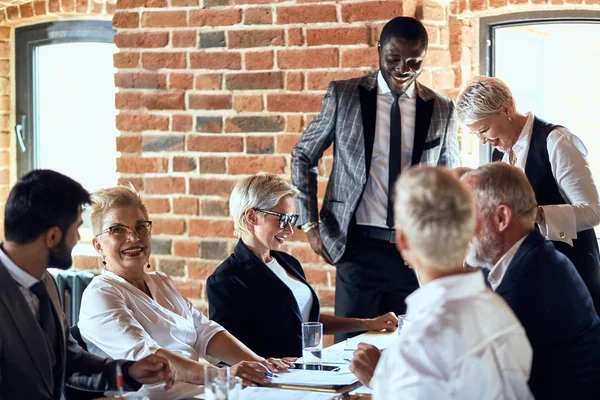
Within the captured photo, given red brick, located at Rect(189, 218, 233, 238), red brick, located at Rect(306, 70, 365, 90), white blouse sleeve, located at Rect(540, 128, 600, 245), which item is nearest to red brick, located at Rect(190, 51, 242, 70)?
red brick, located at Rect(306, 70, 365, 90)

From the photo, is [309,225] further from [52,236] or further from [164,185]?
[52,236]

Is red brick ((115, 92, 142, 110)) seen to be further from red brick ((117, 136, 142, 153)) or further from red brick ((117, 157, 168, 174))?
red brick ((117, 157, 168, 174))

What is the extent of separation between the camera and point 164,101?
14.2ft

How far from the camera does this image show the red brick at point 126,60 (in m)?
4.36

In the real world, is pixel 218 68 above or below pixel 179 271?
above

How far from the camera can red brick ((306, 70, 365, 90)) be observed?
13.0 ft

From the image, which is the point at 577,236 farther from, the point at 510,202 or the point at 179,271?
the point at 179,271

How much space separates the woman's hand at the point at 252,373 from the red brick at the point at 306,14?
1949 mm

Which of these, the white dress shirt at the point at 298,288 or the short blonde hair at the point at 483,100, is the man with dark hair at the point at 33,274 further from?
the short blonde hair at the point at 483,100

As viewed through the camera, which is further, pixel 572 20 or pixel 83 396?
pixel 572 20

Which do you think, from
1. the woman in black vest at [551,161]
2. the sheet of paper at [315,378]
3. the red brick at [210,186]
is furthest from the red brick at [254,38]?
the sheet of paper at [315,378]

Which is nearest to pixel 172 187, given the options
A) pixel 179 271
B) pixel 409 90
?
pixel 179 271

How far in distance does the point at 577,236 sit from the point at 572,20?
140 centimetres

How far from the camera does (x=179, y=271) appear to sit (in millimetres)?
4387
